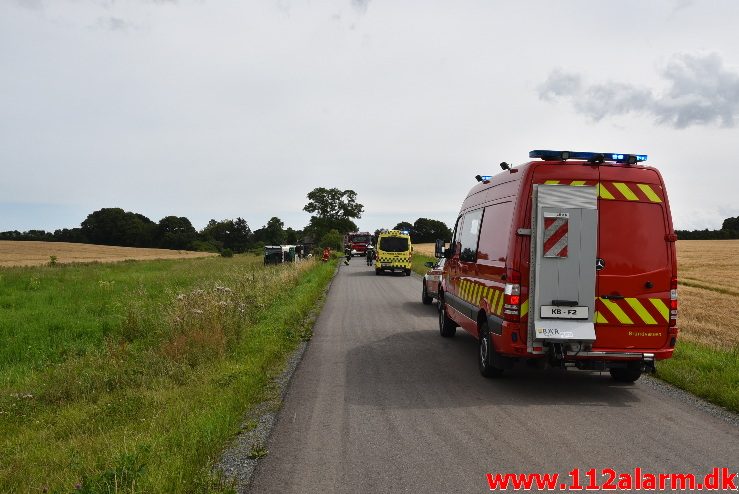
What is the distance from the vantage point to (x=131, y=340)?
12859 millimetres

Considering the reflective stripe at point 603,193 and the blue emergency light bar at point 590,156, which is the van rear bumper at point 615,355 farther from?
the blue emergency light bar at point 590,156

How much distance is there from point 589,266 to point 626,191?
106 centimetres

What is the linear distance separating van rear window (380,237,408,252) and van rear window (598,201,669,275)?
2410cm

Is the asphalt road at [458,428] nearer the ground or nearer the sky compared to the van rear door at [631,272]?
nearer the ground

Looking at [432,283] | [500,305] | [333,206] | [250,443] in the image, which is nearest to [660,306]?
[500,305]

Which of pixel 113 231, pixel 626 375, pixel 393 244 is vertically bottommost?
pixel 626 375

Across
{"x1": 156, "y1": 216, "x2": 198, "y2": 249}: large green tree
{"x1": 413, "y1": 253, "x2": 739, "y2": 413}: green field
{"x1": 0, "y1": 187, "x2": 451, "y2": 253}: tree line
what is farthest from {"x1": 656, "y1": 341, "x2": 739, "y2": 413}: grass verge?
{"x1": 156, "y1": 216, "x2": 198, "y2": 249}: large green tree

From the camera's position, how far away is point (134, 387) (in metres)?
8.28

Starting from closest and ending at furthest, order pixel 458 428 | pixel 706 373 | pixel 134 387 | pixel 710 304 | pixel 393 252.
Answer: pixel 458 428 < pixel 706 373 < pixel 134 387 < pixel 710 304 < pixel 393 252

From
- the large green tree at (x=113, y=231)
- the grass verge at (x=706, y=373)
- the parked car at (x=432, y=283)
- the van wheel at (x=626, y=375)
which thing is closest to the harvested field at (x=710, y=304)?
the grass verge at (x=706, y=373)

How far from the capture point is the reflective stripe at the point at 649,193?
699 centimetres

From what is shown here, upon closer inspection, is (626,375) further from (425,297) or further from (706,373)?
(425,297)

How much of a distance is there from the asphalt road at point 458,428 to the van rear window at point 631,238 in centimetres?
163

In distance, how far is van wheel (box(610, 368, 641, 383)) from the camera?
305 inches
